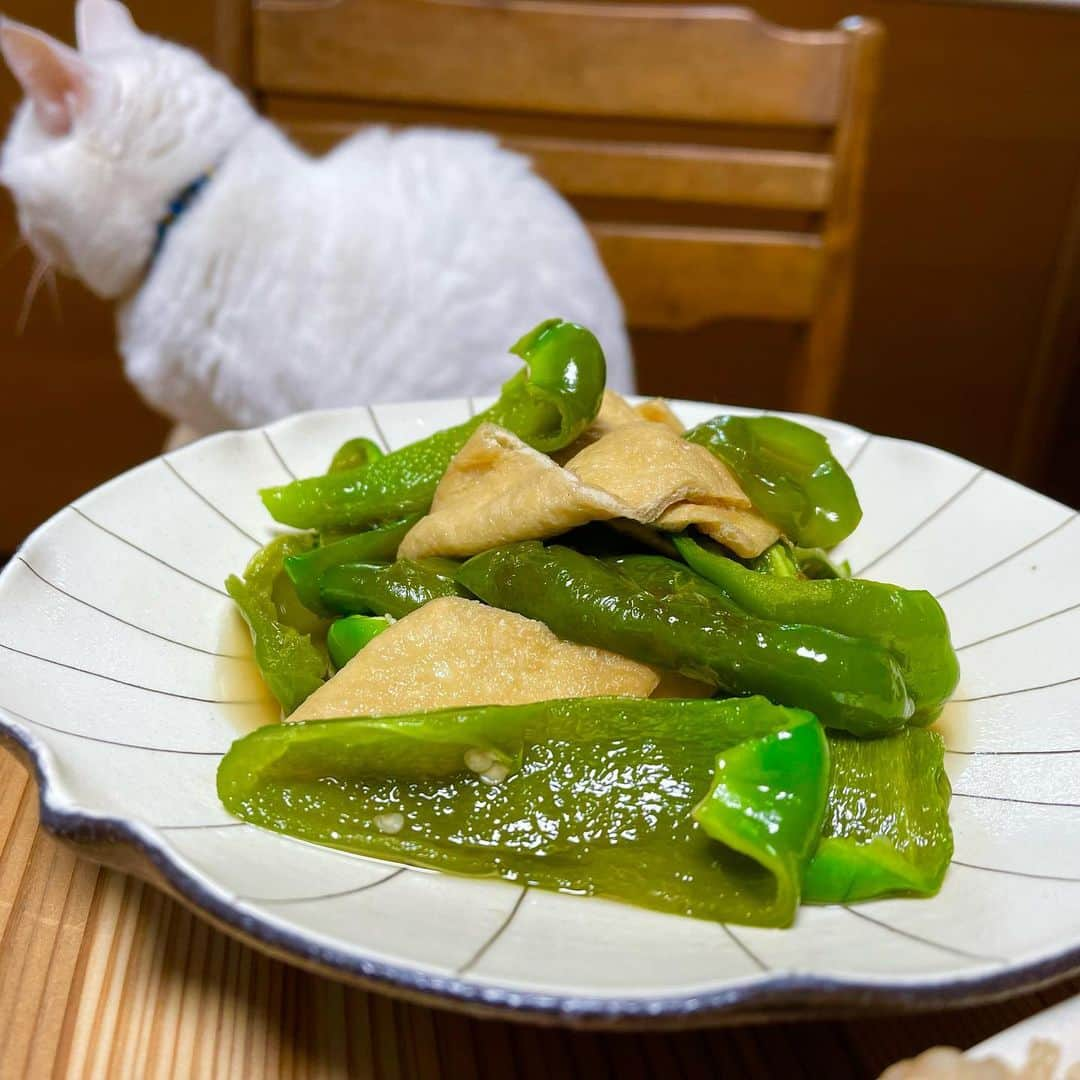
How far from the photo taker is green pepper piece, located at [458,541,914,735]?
855 mm

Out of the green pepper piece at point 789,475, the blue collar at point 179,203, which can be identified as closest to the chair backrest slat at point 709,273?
the blue collar at point 179,203

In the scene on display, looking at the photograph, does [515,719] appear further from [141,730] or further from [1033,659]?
[1033,659]

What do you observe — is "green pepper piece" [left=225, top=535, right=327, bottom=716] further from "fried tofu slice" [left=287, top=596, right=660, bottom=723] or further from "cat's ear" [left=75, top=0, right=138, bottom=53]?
"cat's ear" [left=75, top=0, right=138, bottom=53]

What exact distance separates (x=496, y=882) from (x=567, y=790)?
3.4 inches

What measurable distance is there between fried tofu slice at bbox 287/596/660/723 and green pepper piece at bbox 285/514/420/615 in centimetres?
22

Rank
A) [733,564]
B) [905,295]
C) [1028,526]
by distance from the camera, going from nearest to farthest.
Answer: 1. [733,564]
2. [1028,526]
3. [905,295]

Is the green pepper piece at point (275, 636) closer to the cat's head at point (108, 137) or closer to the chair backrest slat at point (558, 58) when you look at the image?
the cat's head at point (108, 137)

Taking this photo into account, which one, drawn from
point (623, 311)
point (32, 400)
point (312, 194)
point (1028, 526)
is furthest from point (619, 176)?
point (32, 400)

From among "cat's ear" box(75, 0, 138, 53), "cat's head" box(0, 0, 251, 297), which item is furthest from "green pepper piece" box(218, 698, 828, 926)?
"cat's ear" box(75, 0, 138, 53)

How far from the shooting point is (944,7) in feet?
9.73

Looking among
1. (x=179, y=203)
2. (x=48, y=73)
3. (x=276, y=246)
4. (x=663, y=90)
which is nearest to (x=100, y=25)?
(x=48, y=73)

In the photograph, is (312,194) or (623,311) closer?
(312,194)

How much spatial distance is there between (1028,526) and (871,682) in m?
0.48

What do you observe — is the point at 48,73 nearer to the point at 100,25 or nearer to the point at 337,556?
the point at 100,25
